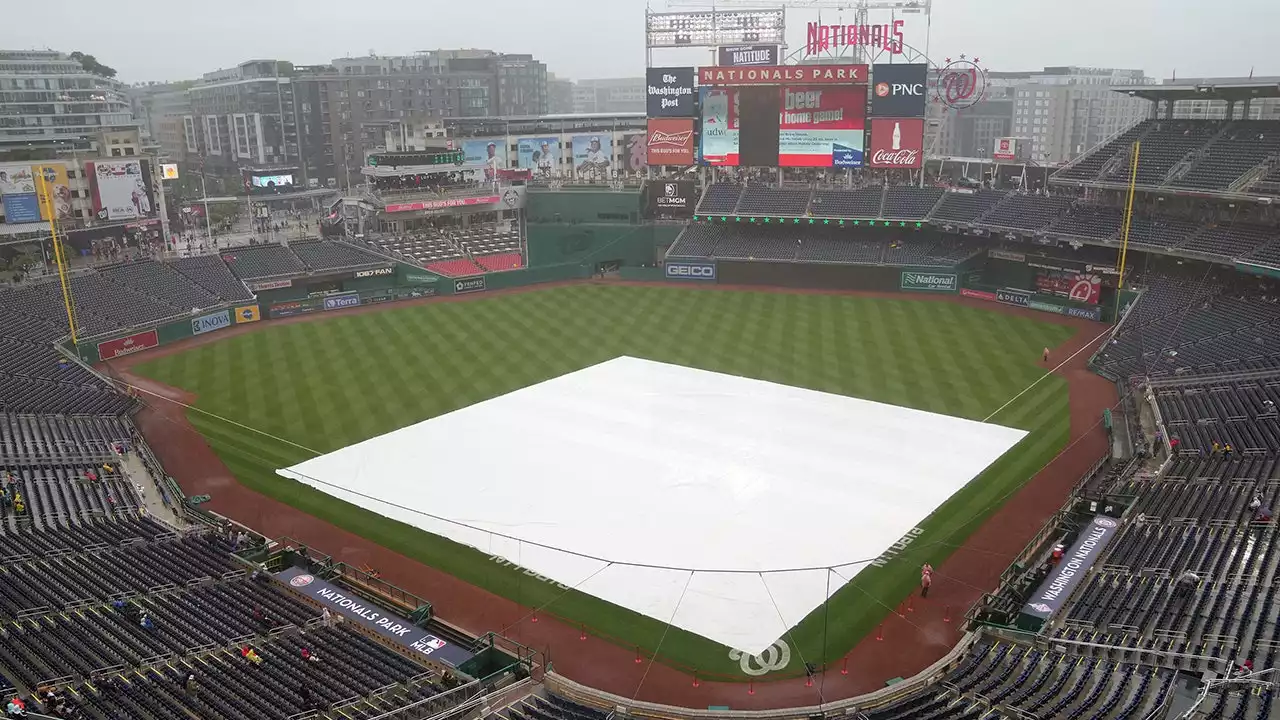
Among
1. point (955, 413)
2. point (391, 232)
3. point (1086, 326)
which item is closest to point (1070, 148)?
point (1086, 326)

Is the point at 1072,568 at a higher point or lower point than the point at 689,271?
lower

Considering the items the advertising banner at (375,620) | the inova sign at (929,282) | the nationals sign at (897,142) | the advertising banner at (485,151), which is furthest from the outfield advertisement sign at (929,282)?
the advertising banner at (375,620)

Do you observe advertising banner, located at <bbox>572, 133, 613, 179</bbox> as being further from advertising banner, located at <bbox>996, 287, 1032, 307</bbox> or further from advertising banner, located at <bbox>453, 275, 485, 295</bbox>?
advertising banner, located at <bbox>996, 287, 1032, 307</bbox>

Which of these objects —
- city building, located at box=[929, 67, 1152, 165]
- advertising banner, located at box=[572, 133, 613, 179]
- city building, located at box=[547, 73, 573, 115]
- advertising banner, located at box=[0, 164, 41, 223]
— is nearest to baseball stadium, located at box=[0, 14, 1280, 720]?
advertising banner, located at box=[0, 164, 41, 223]

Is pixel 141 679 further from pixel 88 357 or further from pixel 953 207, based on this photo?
pixel 953 207

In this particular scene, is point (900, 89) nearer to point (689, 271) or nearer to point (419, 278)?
point (689, 271)

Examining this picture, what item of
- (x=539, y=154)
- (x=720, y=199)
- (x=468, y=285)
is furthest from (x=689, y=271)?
(x=539, y=154)
